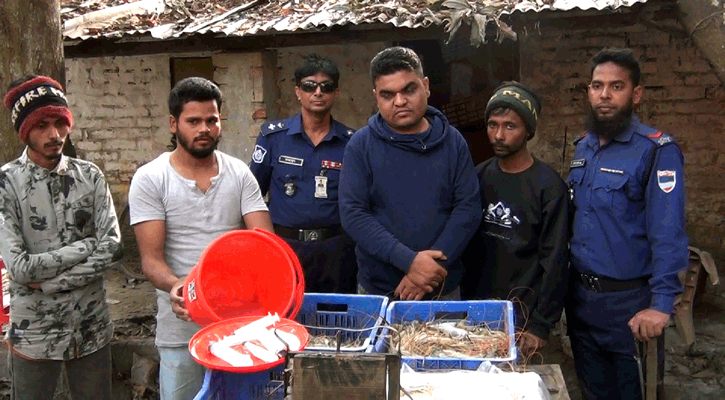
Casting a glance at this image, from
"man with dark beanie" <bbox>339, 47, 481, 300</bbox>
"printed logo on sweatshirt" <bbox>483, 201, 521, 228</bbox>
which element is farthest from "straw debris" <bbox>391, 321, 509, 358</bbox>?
"printed logo on sweatshirt" <bbox>483, 201, 521, 228</bbox>

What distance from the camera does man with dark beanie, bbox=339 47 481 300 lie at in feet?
10.1

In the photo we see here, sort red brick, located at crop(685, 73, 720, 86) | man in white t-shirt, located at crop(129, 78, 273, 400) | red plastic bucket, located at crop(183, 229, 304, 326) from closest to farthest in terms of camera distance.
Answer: red plastic bucket, located at crop(183, 229, 304, 326) < man in white t-shirt, located at crop(129, 78, 273, 400) < red brick, located at crop(685, 73, 720, 86)

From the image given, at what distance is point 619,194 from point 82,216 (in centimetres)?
261

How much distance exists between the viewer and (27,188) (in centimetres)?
314

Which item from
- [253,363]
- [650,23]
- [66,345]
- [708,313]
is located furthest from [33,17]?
[708,313]

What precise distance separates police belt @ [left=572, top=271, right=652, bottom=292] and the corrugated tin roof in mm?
2554

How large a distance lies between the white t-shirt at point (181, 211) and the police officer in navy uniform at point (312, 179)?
0.71 m

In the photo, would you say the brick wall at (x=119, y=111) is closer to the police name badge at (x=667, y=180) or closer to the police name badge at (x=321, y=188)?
the police name badge at (x=321, y=188)

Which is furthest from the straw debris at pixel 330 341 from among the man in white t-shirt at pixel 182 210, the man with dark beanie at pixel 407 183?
the man in white t-shirt at pixel 182 210

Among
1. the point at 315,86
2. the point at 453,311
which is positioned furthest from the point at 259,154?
the point at 453,311

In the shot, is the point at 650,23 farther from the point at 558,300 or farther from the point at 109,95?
the point at 109,95

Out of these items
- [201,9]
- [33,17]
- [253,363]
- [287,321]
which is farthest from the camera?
[201,9]

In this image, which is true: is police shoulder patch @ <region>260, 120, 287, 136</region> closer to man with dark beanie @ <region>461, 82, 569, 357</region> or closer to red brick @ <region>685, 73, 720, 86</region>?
man with dark beanie @ <region>461, 82, 569, 357</region>

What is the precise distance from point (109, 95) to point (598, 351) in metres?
6.41
